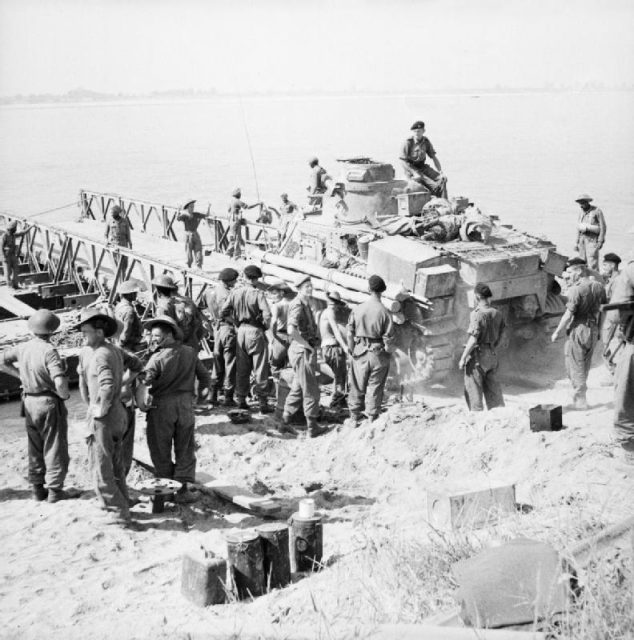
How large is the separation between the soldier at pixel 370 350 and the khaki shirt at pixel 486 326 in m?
0.92

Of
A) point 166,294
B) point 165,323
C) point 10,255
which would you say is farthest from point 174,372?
point 10,255

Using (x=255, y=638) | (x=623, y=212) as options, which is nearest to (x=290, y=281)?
(x=255, y=638)

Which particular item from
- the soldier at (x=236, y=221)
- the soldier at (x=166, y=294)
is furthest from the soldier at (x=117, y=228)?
the soldier at (x=166, y=294)

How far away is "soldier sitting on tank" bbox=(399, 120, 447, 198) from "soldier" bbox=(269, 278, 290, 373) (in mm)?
4389

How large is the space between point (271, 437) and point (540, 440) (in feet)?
10.9

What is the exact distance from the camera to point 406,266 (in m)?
12.1

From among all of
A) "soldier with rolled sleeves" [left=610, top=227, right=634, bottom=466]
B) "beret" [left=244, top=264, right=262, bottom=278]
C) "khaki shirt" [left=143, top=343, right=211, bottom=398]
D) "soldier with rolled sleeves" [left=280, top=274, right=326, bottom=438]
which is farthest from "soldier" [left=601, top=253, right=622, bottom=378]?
"khaki shirt" [left=143, top=343, right=211, bottom=398]

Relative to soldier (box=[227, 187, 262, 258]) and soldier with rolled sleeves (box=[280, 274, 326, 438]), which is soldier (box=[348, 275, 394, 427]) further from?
soldier (box=[227, 187, 262, 258])

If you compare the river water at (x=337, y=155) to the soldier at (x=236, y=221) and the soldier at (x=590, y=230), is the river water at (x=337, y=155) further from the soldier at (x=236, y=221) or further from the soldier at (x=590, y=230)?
the soldier at (x=590, y=230)

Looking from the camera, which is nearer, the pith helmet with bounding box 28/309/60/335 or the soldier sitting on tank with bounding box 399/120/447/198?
the pith helmet with bounding box 28/309/60/335

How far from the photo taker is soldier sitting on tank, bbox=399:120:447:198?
1479 cm

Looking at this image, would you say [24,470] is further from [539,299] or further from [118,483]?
[539,299]

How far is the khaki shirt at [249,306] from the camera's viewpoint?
1105 centimetres

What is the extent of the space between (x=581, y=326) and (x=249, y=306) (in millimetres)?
3922
